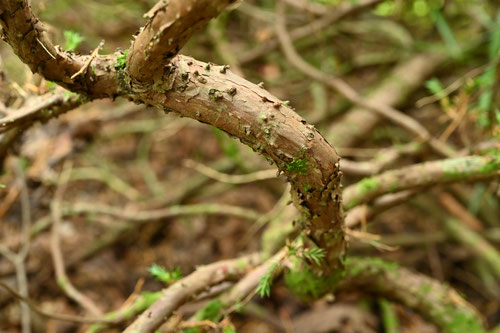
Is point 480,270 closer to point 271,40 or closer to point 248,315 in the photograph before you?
point 248,315

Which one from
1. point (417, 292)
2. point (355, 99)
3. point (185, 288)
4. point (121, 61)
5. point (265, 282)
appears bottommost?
point (417, 292)

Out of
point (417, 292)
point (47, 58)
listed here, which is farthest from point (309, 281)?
point (47, 58)

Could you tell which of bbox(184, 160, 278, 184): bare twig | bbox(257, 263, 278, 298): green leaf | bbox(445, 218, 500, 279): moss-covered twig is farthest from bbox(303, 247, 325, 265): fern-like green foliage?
bbox(445, 218, 500, 279): moss-covered twig

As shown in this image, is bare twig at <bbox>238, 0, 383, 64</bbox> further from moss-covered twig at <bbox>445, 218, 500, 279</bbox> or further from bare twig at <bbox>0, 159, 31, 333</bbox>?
bare twig at <bbox>0, 159, 31, 333</bbox>

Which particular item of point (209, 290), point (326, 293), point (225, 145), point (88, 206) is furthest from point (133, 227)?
point (326, 293)

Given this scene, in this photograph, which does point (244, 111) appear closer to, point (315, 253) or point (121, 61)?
point (121, 61)

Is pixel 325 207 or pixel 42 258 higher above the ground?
pixel 42 258
